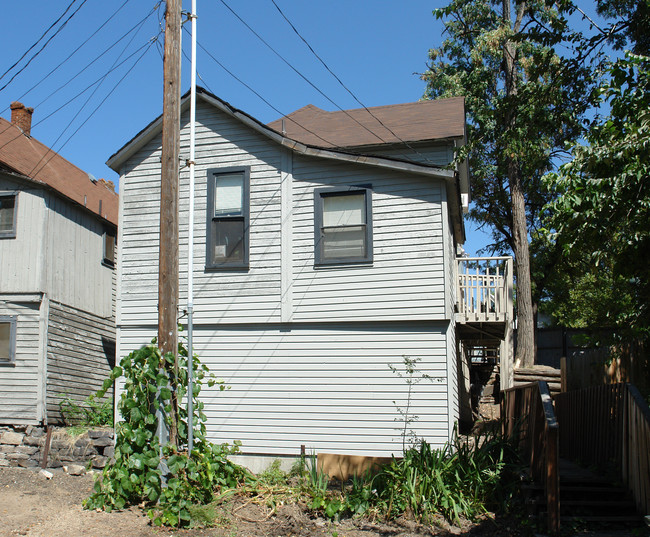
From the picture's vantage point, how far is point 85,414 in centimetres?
1559

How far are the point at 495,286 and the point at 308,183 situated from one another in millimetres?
4395

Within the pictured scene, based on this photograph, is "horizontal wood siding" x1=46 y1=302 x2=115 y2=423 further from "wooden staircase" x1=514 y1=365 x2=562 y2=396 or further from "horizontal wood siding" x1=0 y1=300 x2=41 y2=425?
"wooden staircase" x1=514 y1=365 x2=562 y2=396

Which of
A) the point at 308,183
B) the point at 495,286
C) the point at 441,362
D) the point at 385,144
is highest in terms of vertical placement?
the point at 385,144

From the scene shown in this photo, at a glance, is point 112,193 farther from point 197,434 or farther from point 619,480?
point 619,480

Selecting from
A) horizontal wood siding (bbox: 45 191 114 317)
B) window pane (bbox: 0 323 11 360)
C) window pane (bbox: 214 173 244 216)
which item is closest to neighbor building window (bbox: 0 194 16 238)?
horizontal wood siding (bbox: 45 191 114 317)

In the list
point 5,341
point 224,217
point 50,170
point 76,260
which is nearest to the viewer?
point 224,217

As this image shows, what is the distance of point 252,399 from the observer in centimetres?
1283

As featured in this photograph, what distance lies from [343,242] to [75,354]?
25.1 ft

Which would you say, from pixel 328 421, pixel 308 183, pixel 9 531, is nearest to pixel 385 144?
pixel 308 183

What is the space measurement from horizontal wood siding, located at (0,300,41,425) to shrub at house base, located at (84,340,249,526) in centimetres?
655

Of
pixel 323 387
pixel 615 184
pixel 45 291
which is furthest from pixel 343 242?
pixel 45 291

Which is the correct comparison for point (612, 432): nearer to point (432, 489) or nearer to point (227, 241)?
point (432, 489)

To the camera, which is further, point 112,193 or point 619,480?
point 112,193

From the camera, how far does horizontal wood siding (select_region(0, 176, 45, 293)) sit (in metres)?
15.2
